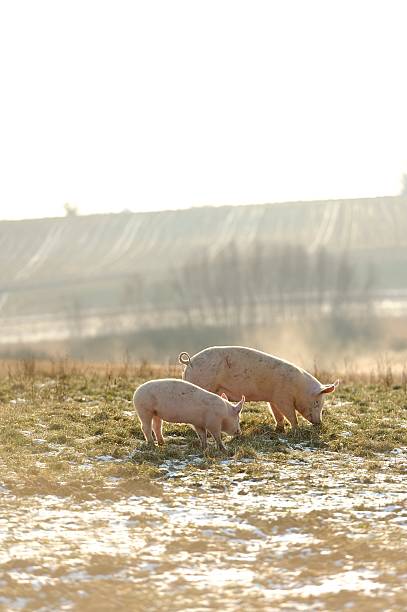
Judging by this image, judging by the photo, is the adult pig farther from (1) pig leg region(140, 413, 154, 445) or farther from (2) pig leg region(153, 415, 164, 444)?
(1) pig leg region(140, 413, 154, 445)

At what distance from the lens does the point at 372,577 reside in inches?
269

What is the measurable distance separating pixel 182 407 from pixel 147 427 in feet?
1.90

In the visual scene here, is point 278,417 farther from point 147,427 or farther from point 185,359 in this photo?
point 147,427

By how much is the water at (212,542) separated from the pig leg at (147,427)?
1.09m

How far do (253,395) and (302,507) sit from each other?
418 cm

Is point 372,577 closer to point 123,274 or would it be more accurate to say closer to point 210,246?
point 123,274

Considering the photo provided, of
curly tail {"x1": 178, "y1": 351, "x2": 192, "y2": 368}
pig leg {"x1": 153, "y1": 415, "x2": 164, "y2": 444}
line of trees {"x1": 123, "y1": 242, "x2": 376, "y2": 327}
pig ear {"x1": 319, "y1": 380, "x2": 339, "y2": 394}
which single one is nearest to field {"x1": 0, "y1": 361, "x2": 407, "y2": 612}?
pig leg {"x1": 153, "y1": 415, "x2": 164, "y2": 444}

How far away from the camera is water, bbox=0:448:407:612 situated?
21.1ft

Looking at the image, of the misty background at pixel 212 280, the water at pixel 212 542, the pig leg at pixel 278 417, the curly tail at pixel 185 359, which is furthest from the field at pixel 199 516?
the misty background at pixel 212 280

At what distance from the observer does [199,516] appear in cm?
827

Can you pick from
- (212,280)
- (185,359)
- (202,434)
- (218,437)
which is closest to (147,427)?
(202,434)

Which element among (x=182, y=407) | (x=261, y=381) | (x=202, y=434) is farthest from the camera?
(x=261, y=381)

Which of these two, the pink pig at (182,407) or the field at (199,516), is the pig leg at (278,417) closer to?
the field at (199,516)

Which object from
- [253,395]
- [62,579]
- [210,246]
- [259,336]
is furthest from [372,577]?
[210,246]
